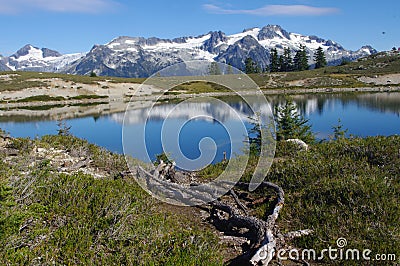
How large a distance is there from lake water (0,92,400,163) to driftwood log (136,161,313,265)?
1.12m

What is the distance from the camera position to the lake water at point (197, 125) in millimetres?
14029

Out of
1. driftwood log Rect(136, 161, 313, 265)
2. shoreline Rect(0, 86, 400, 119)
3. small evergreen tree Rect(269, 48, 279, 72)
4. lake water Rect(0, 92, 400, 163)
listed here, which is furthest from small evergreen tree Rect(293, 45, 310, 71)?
driftwood log Rect(136, 161, 313, 265)

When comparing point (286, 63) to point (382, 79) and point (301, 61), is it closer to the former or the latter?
point (301, 61)

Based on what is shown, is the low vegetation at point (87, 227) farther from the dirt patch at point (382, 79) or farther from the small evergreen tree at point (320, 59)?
the small evergreen tree at point (320, 59)

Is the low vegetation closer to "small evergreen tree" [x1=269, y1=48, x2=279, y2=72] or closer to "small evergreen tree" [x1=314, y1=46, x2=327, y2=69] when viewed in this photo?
"small evergreen tree" [x1=269, y1=48, x2=279, y2=72]

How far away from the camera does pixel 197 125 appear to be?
31906 millimetres

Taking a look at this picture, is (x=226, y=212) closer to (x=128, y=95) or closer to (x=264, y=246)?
(x=264, y=246)

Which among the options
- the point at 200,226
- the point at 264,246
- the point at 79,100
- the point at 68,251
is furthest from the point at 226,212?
the point at 79,100

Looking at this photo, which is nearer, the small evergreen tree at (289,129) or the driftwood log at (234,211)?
the driftwood log at (234,211)

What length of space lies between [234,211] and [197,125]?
23995 mm

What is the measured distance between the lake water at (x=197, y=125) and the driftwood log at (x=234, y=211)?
44.0 inches

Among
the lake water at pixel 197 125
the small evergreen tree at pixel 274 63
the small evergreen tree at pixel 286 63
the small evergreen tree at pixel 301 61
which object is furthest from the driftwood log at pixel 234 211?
the small evergreen tree at pixel 286 63

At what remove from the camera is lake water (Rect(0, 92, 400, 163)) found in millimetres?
14029

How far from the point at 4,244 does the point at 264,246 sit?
4.05 m
